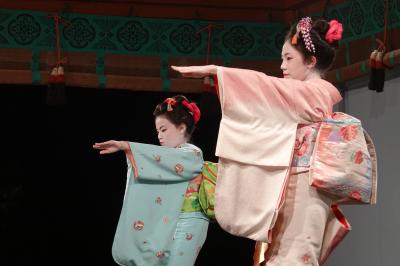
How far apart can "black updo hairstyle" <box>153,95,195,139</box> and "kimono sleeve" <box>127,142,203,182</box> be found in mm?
154

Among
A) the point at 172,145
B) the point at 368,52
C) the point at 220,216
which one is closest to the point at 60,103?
the point at 172,145

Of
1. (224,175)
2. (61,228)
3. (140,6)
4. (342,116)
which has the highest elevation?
(140,6)

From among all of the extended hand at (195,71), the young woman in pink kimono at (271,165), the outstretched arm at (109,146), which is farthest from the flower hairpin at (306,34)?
the outstretched arm at (109,146)

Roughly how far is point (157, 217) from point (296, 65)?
3.59 ft

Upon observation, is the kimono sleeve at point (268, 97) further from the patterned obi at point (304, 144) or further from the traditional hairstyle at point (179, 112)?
the traditional hairstyle at point (179, 112)

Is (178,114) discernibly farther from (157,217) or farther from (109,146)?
(109,146)

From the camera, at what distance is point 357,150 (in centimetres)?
293

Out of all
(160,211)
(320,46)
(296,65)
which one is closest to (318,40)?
(320,46)

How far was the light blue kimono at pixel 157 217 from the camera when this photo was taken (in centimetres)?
372

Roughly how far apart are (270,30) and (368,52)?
78 centimetres

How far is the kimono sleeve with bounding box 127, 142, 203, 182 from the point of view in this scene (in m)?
3.68

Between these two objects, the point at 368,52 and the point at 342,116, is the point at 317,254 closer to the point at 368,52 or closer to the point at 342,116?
the point at 342,116

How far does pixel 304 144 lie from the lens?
2.98m

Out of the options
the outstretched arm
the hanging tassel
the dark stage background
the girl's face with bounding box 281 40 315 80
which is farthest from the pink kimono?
the dark stage background
